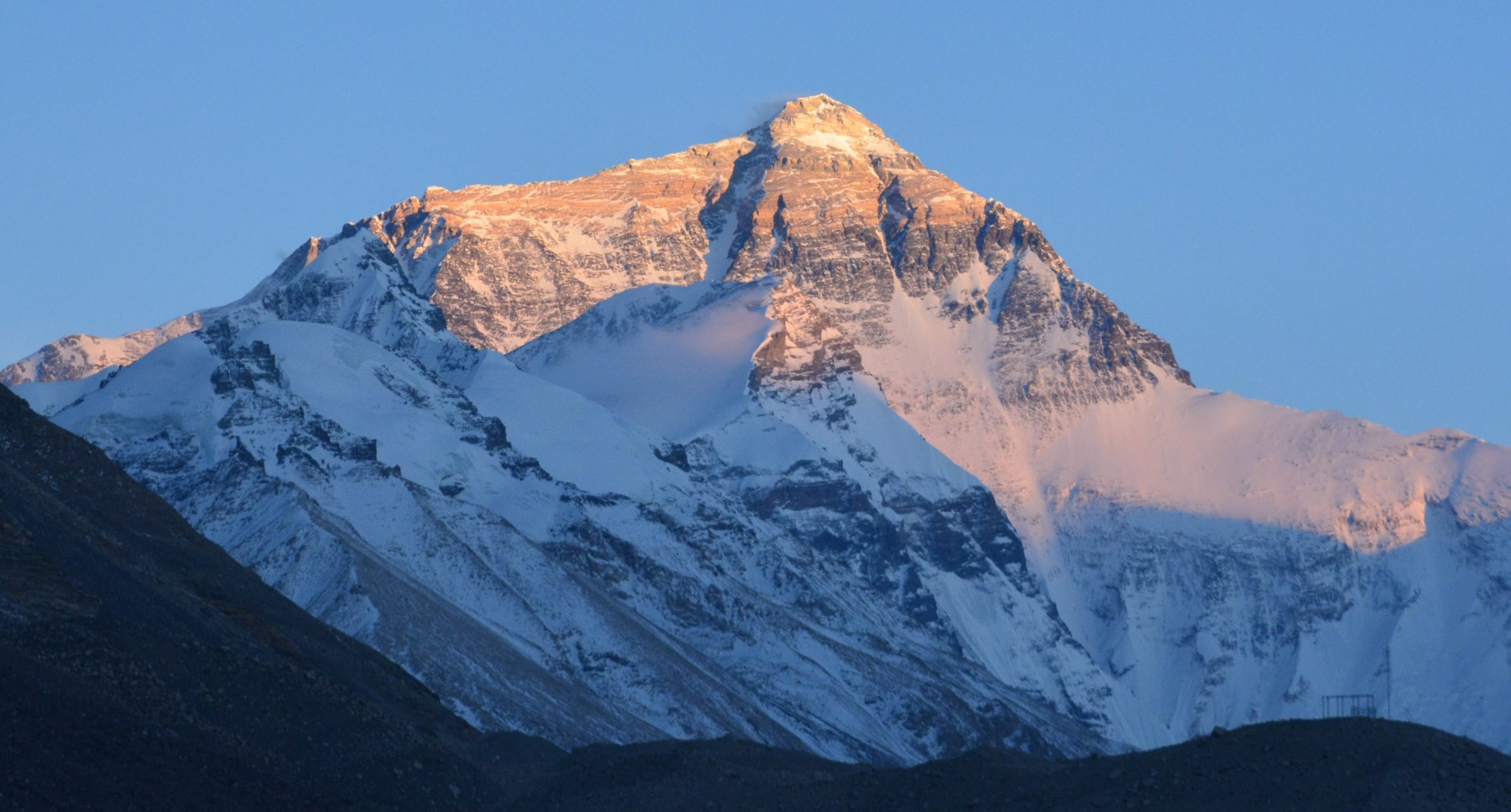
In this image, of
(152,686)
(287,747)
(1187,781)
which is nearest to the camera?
(1187,781)

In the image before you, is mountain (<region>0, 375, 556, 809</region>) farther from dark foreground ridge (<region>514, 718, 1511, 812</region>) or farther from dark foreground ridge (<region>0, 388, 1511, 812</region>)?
dark foreground ridge (<region>514, 718, 1511, 812</region>)

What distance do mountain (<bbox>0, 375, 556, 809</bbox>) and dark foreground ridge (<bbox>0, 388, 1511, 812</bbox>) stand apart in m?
0.13

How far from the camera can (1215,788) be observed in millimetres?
69562

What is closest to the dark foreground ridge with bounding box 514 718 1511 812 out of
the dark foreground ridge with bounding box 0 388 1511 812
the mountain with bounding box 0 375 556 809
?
the dark foreground ridge with bounding box 0 388 1511 812

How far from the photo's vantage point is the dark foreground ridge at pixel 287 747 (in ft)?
227

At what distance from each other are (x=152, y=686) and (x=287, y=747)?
609 cm

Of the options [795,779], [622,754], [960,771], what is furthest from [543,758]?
[960,771]

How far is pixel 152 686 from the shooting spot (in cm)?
8331

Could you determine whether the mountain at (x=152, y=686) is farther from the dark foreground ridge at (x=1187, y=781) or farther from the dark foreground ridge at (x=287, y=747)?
the dark foreground ridge at (x=1187, y=781)

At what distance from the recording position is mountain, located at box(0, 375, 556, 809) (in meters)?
73.8

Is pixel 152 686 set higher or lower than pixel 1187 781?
lower

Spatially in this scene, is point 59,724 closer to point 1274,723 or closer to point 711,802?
point 711,802

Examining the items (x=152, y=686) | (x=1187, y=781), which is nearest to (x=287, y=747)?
(x=152, y=686)

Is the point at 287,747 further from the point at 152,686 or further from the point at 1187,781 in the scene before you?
the point at 1187,781
